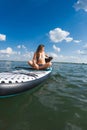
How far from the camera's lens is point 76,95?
650cm

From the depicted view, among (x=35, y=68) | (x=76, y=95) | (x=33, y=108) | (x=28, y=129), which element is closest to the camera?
(x=28, y=129)

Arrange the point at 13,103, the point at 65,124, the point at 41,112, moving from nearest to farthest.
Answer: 1. the point at 65,124
2. the point at 41,112
3. the point at 13,103

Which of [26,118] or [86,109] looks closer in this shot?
[26,118]

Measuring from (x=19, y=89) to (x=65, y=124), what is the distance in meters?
2.25

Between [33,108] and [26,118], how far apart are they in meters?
0.76

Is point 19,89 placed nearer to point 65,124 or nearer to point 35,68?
point 65,124

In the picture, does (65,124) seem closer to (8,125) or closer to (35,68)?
(8,125)

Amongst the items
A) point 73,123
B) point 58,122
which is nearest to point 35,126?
point 58,122

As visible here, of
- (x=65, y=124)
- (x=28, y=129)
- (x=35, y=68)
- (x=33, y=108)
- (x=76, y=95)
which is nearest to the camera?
(x=28, y=129)

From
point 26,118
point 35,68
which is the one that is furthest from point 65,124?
point 35,68

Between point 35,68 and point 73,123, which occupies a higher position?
point 35,68

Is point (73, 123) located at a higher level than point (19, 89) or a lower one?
lower

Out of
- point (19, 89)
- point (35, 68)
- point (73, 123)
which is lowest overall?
point (73, 123)

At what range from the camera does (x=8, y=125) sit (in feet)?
12.1
